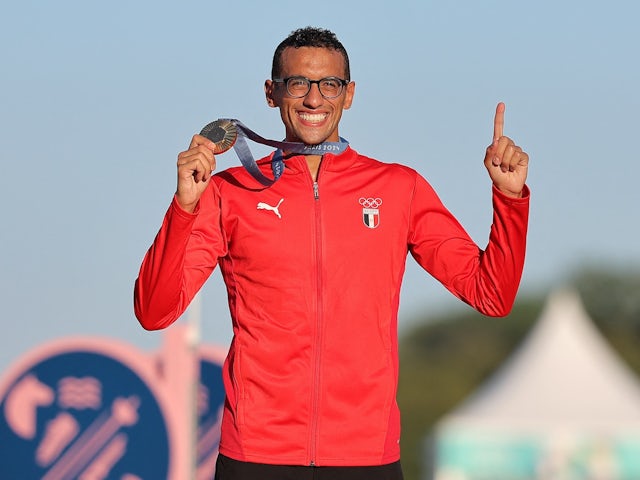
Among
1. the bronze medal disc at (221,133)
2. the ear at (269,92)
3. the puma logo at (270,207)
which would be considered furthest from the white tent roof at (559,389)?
the bronze medal disc at (221,133)

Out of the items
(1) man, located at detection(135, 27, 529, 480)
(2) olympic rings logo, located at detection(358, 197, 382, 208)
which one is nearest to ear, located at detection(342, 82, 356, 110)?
(1) man, located at detection(135, 27, 529, 480)

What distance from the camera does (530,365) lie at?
27672mm

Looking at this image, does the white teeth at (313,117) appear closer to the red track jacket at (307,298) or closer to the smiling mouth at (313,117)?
the smiling mouth at (313,117)

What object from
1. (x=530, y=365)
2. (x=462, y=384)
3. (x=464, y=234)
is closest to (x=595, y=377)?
(x=530, y=365)

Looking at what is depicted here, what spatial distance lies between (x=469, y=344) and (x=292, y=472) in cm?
6369

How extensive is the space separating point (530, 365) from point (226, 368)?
74.5 ft

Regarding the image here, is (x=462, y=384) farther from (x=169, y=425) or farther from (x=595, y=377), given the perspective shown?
(x=169, y=425)

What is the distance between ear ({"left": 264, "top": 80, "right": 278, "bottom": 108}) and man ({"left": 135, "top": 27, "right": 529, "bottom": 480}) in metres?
0.10

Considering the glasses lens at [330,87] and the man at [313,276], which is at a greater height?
the glasses lens at [330,87]

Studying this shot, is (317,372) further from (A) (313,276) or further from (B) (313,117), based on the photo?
(B) (313,117)

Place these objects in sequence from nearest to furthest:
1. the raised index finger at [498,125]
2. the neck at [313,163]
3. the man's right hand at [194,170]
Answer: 1. the man's right hand at [194,170]
2. the raised index finger at [498,125]
3. the neck at [313,163]

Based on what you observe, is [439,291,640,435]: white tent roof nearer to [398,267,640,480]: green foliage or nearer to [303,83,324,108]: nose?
[398,267,640,480]: green foliage

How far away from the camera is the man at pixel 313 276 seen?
519 cm

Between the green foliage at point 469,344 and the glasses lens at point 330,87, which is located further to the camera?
the green foliage at point 469,344
